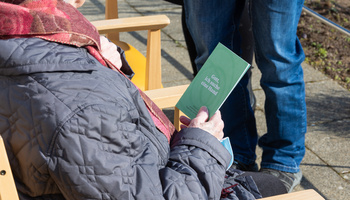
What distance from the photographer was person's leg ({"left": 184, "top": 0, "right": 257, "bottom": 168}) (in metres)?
2.34

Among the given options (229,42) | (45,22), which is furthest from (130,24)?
(45,22)

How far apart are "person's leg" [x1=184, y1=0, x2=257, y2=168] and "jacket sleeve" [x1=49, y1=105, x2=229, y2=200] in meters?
1.12

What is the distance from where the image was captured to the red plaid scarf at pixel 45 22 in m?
1.22

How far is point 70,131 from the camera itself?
1.15 meters

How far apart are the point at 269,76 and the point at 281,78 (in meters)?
0.06

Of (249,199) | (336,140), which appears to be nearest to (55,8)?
(249,199)

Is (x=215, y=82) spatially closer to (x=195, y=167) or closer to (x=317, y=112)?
(x=195, y=167)

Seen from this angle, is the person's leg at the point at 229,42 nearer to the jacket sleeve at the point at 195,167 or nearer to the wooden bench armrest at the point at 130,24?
the wooden bench armrest at the point at 130,24

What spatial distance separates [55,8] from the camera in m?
1.28

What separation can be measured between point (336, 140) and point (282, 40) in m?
1.19

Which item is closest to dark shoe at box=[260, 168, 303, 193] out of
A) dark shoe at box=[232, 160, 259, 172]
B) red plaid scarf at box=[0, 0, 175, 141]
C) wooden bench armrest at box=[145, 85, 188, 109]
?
dark shoe at box=[232, 160, 259, 172]

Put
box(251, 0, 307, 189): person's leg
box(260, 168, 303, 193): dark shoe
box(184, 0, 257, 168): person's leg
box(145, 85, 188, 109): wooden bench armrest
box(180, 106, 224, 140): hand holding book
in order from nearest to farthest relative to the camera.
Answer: box(180, 106, 224, 140): hand holding book, box(145, 85, 188, 109): wooden bench armrest, box(251, 0, 307, 189): person's leg, box(184, 0, 257, 168): person's leg, box(260, 168, 303, 193): dark shoe

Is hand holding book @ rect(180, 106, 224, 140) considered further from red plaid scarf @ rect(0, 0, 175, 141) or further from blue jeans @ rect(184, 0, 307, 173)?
blue jeans @ rect(184, 0, 307, 173)

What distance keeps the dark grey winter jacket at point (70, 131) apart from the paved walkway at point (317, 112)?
1.64 metres
